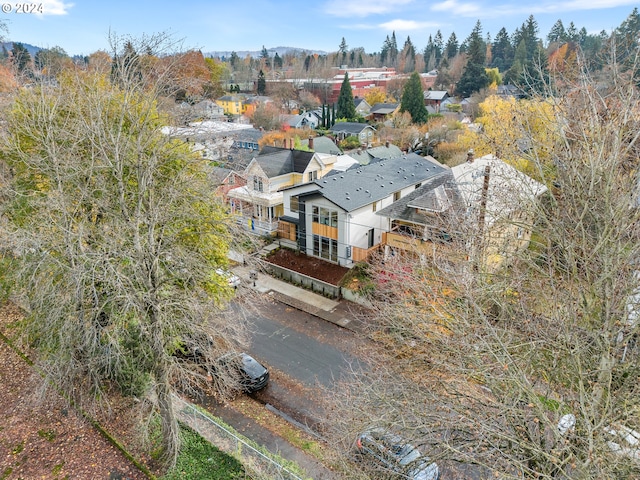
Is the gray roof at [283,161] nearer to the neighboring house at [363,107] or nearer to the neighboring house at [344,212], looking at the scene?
the neighboring house at [344,212]

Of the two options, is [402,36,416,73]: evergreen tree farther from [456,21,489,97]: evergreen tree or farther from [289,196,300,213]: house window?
[289,196,300,213]: house window

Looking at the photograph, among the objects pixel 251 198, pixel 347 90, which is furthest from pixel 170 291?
pixel 347 90

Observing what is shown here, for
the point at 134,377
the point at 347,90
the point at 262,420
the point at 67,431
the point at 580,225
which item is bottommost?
the point at 262,420

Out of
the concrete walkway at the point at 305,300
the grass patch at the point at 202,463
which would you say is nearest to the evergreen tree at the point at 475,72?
the concrete walkway at the point at 305,300

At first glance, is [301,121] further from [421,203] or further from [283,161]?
[421,203]

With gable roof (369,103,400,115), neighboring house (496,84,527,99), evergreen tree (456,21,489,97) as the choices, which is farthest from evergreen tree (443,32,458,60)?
neighboring house (496,84,527,99)


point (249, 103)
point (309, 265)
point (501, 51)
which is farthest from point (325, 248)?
point (501, 51)

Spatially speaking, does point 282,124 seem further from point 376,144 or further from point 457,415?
point 457,415
